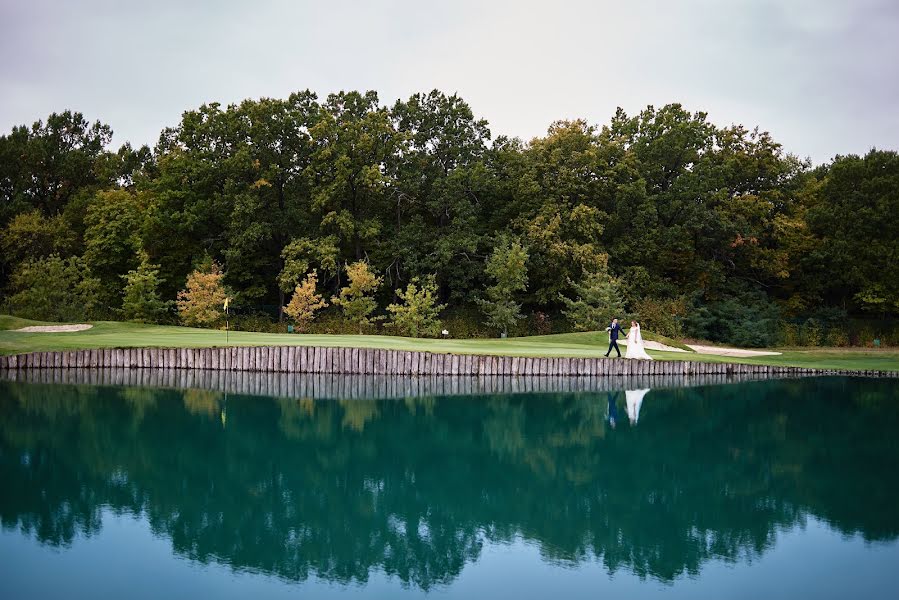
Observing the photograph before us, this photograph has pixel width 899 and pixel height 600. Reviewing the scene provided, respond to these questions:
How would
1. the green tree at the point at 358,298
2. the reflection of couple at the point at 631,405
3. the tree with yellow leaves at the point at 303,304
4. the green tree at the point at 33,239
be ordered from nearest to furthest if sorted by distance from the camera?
the reflection of couple at the point at 631,405 → the tree with yellow leaves at the point at 303,304 → the green tree at the point at 358,298 → the green tree at the point at 33,239

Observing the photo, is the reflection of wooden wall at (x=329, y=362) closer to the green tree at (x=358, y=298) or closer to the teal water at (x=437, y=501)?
the teal water at (x=437, y=501)

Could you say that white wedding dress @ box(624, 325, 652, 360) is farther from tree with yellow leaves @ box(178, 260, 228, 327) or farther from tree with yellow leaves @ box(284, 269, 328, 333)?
tree with yellow leaves @ box(178, 260, 228, 327)

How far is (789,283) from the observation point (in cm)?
4625

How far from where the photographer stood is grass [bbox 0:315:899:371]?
27484 mm

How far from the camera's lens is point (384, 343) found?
29.2 m

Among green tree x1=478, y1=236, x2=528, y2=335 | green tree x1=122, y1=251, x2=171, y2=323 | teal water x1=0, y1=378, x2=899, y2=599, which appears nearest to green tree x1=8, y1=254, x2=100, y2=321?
green tree x1=122, y1=251, x2=171, y2=323

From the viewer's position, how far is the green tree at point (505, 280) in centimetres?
3866

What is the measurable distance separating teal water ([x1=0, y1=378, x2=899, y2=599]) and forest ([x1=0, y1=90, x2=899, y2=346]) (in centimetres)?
2001

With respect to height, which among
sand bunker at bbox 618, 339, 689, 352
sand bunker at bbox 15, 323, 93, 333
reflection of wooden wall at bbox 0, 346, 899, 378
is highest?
sand bunker at bbox 15, 323, 93, 333

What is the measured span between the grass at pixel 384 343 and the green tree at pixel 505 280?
16.1 feet

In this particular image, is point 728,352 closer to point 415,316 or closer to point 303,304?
point 415,316

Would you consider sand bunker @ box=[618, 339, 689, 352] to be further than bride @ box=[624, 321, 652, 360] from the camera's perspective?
Yes

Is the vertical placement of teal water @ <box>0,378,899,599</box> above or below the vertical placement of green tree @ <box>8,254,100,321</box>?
below

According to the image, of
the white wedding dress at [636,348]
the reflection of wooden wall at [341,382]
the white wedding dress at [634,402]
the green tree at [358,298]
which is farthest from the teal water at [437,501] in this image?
the green tree at [358,298]
